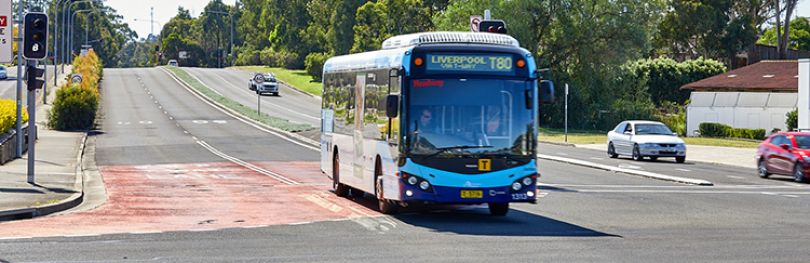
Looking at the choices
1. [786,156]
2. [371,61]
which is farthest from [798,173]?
[371,61]

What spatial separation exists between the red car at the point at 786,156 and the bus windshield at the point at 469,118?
16.2 metres

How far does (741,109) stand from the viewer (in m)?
66.9

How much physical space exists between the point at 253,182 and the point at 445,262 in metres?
16.3

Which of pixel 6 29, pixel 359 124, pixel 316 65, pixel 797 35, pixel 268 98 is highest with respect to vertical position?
pixel 797 35

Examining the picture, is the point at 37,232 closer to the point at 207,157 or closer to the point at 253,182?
the point at 253,182

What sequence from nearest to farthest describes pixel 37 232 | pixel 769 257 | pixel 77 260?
pixel 77 260 → pixel 769 257 → pixel 37 232

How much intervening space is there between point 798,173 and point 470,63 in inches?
665

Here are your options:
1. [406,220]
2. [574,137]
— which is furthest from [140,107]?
[406,220]

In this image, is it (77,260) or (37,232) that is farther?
(37,232)

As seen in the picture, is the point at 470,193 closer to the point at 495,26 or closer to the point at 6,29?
the point at 495,26

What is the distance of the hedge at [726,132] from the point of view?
63375 mm

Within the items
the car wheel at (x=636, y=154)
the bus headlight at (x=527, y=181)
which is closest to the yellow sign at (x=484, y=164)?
the bus headlight at (x=527, y=181)

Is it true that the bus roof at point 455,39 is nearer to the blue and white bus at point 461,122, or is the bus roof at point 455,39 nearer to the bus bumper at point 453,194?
the blue and white bus at point 461,122

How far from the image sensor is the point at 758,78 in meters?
69.2
